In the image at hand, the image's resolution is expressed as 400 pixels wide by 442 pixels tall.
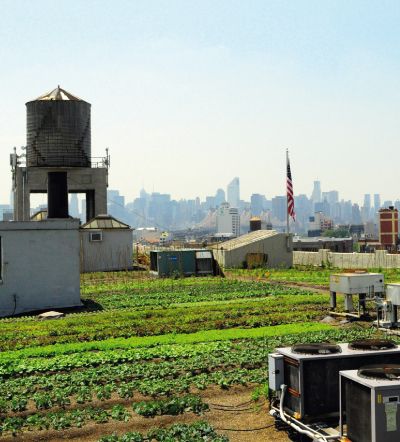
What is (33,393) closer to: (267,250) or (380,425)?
(380,425)

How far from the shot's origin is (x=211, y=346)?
15.9 m

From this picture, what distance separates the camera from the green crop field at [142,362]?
1007 centimetres

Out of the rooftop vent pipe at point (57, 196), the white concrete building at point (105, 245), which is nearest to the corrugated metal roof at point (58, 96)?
the rooftop vent pipe at point (57, 196)

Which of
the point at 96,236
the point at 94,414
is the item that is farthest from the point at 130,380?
the point at 96,236

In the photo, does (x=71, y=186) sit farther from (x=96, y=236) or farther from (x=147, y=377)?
(x=147, y=377)

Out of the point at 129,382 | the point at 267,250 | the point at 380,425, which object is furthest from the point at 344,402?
the point at 267,250

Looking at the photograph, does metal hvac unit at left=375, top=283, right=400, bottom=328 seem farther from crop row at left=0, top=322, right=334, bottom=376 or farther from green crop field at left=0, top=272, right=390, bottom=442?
crop row at left=0, top=322, right=334, bottom=376

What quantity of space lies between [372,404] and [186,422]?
3830 mm

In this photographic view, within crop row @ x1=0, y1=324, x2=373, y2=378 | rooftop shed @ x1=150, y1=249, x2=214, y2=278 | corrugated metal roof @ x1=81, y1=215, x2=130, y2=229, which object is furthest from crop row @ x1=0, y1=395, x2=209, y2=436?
corrugated metal roof @ x1=81, y1=215, x2=130, y2=229

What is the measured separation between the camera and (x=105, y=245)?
46969 mm

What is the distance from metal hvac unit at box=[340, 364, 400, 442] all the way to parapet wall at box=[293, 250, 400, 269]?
136ft

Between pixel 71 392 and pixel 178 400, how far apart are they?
2544 millimetres

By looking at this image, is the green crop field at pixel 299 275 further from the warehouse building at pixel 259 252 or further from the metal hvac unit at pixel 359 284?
the metal hvac unit at pixel 359 284

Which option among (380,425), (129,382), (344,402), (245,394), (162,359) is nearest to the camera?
(380,425)
